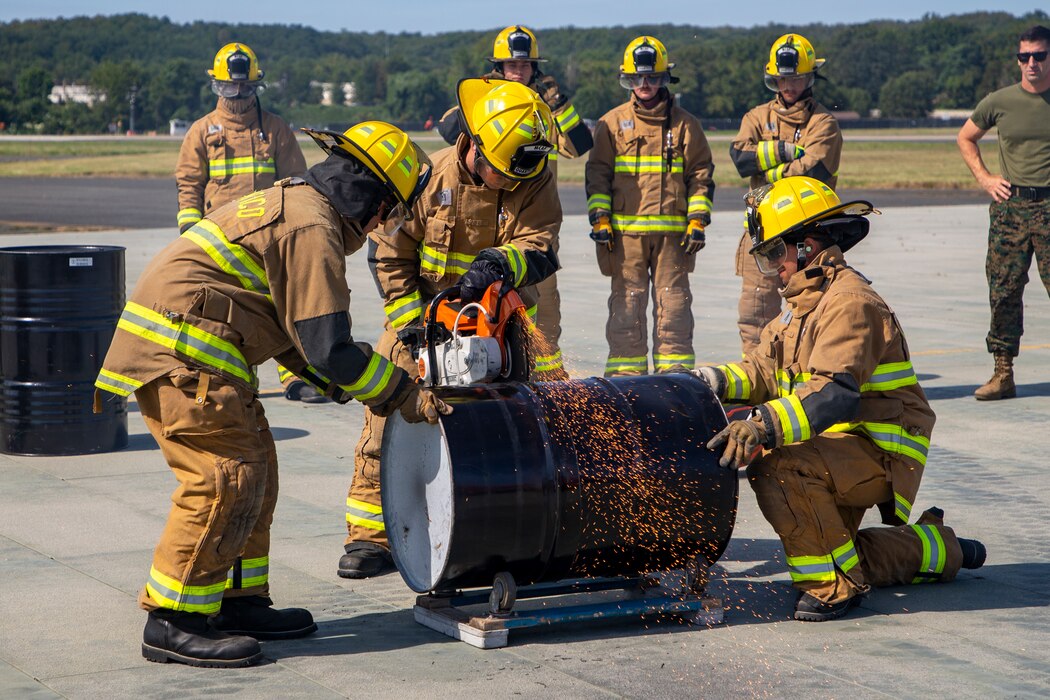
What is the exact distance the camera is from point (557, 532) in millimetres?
4637

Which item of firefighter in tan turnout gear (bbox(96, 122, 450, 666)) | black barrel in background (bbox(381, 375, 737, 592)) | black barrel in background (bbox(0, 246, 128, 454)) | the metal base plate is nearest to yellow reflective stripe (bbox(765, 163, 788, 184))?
black barrel in background (bbox(0, 246, 128, 454))

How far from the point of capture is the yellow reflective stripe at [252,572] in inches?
188

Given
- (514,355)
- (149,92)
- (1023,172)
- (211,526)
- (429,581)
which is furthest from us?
(149,92)

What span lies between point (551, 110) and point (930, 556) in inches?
172

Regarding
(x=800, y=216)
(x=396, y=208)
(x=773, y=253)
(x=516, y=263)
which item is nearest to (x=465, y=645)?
(x=396, y=208)

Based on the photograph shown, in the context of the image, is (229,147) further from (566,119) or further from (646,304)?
(646,304)

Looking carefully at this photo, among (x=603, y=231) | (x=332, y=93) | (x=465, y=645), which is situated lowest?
(x=465, y=645)

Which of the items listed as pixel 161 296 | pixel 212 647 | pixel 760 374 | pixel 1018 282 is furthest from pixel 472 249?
pixel 1018 282

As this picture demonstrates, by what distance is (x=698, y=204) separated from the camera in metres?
8.90

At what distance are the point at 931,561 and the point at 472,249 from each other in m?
2.27

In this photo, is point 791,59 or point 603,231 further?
point 603,231

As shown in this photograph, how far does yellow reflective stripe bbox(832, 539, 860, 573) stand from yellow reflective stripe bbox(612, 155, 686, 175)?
4.37m

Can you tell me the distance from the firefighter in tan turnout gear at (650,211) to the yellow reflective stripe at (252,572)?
436cm

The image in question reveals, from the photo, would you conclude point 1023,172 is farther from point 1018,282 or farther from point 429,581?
point 429,581
